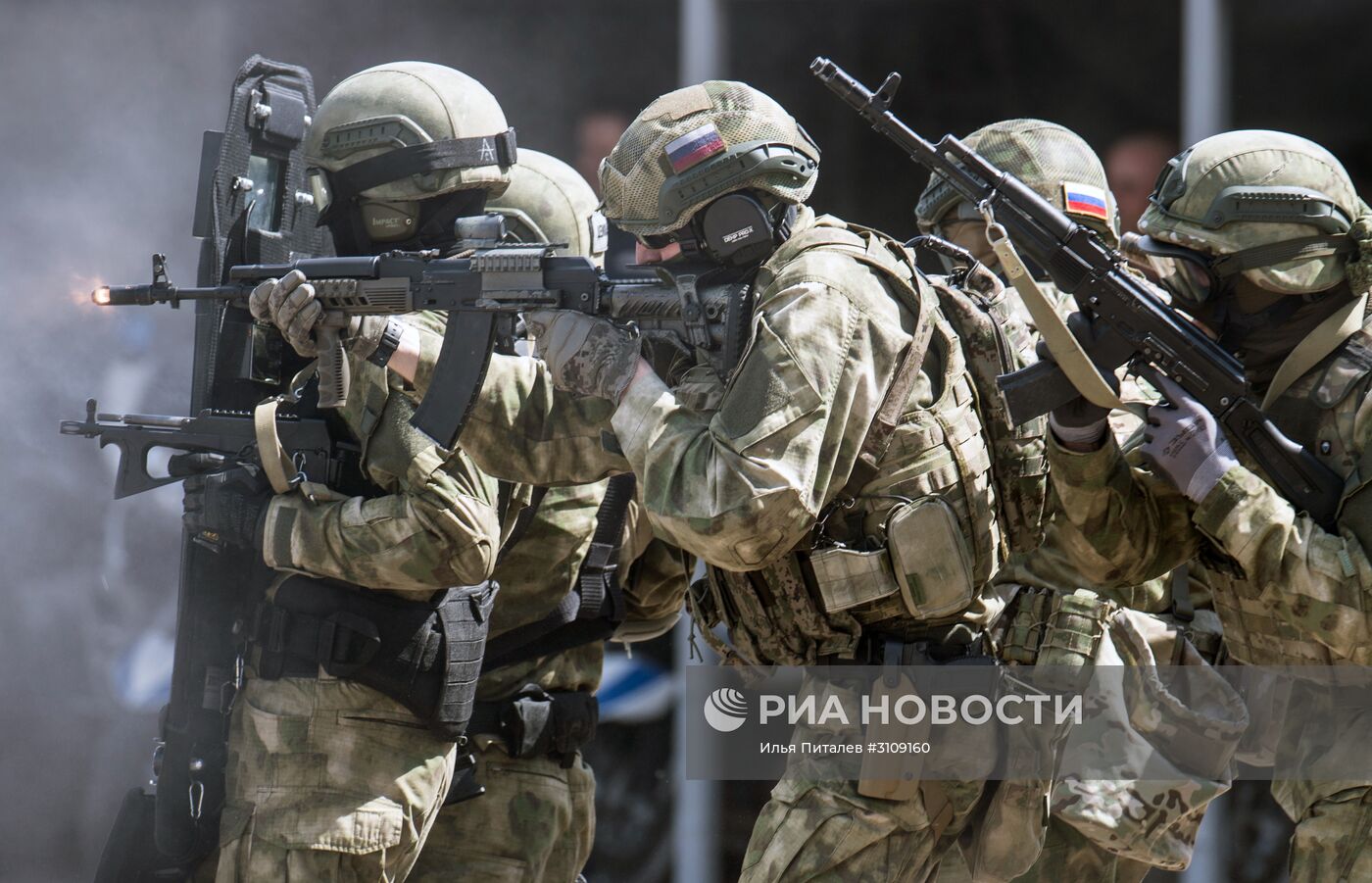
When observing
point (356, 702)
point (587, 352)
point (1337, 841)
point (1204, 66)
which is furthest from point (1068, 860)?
point (1204, 66)

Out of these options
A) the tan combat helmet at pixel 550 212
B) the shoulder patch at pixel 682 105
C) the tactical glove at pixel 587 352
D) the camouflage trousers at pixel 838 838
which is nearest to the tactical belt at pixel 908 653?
the camouflage trousers at pixel 838 838

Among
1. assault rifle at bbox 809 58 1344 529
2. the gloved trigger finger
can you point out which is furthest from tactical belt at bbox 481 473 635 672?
assault rifle at bbox 809 58 1344 529

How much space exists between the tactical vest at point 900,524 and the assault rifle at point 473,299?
0.52ft

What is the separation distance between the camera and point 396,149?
440 cm

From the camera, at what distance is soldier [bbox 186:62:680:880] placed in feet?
13.4

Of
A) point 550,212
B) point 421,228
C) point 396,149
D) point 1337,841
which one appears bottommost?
point 1337,841

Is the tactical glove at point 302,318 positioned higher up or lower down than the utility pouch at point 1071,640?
higher up

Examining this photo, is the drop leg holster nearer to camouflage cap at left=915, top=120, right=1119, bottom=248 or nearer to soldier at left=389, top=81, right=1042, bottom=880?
soldier at left=389, top=81, right=1042, bottom=880

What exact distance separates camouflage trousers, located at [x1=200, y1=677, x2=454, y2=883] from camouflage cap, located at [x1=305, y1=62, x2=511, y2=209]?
1308 millimetres

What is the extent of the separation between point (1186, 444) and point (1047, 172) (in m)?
1.73

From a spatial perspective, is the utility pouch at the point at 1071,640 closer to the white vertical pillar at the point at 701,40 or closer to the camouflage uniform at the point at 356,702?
the camouflage uniform at the point at 356,702

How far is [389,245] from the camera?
448 centimetres

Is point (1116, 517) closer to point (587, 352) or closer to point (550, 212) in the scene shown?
point (587, 352)

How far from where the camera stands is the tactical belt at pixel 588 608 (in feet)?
15.1
